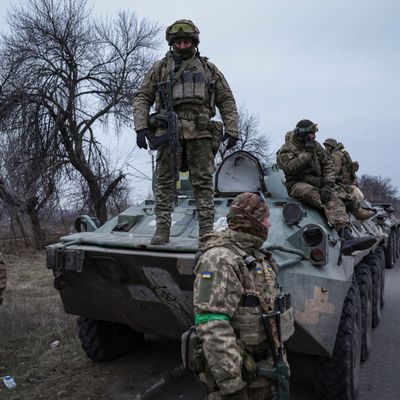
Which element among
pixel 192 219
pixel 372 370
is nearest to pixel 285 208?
pixel 192 219

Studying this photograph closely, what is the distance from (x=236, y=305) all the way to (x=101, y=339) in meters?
3.10

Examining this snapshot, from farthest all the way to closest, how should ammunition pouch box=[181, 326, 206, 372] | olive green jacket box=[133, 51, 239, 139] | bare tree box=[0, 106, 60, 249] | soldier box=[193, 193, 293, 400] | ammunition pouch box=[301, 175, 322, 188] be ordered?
bare tree box=[0, 106, 60, 249] → ammunition pouch box=[301, 175, 322, 188] → olive green jacket box=[133, 51, 239, 139] → ammunition pouch box=[181, 326, 206, 372] → soldier box=[193, 193, 293, 400]

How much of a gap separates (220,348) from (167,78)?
2.59m

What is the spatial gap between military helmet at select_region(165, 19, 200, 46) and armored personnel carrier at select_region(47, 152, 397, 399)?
1519 millimetres

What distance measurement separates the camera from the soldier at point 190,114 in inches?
163

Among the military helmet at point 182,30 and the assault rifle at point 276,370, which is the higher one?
the military helmet at point 182,30

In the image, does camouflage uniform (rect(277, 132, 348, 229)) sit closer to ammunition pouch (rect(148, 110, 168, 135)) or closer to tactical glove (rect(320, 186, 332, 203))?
tactical glove (rect(320, 186, 332, 203))

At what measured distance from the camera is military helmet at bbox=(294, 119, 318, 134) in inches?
208

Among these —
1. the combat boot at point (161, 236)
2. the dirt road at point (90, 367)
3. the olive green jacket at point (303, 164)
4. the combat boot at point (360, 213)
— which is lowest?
the dirt road at point (90, 367)

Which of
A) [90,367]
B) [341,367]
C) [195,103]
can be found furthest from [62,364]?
[195,103]

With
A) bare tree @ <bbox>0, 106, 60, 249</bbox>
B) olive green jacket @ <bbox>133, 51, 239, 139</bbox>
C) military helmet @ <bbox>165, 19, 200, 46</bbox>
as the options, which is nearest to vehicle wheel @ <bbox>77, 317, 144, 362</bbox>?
olive green jacket @ <bbox>133, 51, 239, 139</bbox>

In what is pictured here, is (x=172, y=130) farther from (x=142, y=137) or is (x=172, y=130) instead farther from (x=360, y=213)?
(x=360, y=213)

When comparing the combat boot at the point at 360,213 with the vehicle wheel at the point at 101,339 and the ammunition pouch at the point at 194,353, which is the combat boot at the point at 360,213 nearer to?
the vehicle wheel at the point at 101,339

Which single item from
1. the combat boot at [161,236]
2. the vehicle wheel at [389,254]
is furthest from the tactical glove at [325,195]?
the vehicle wheel at [389,254]
